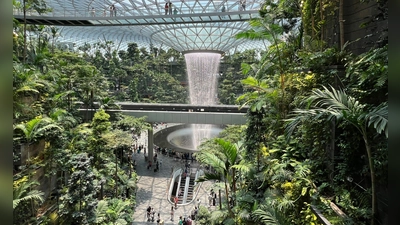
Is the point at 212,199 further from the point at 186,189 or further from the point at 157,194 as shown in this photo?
the point at 157,194

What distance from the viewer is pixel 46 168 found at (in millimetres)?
10148

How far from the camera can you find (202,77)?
3562 cm

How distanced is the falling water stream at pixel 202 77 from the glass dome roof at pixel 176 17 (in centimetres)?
106

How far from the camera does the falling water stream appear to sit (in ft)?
116

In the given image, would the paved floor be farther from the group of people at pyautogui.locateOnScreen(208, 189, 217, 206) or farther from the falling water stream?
the falling water stream

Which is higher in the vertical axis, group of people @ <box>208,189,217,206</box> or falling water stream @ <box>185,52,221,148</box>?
falling water stream @ <box>185,52,221,148</box>

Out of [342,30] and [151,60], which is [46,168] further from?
[151,60]

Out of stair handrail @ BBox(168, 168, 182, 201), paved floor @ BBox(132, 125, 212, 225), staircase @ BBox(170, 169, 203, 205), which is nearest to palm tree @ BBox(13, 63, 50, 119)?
paved floor @ BBox(132, 125, 212, 225)

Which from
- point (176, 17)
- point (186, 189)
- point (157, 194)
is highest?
point (176, 17)

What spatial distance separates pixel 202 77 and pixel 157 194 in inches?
845

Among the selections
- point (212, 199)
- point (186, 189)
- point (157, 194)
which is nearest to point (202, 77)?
point (186, 189)

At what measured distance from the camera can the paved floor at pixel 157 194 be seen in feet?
47.7

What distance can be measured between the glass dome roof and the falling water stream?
1062 millimetres

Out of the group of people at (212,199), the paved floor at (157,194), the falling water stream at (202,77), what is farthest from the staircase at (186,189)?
the falling water stream at (202,77)
